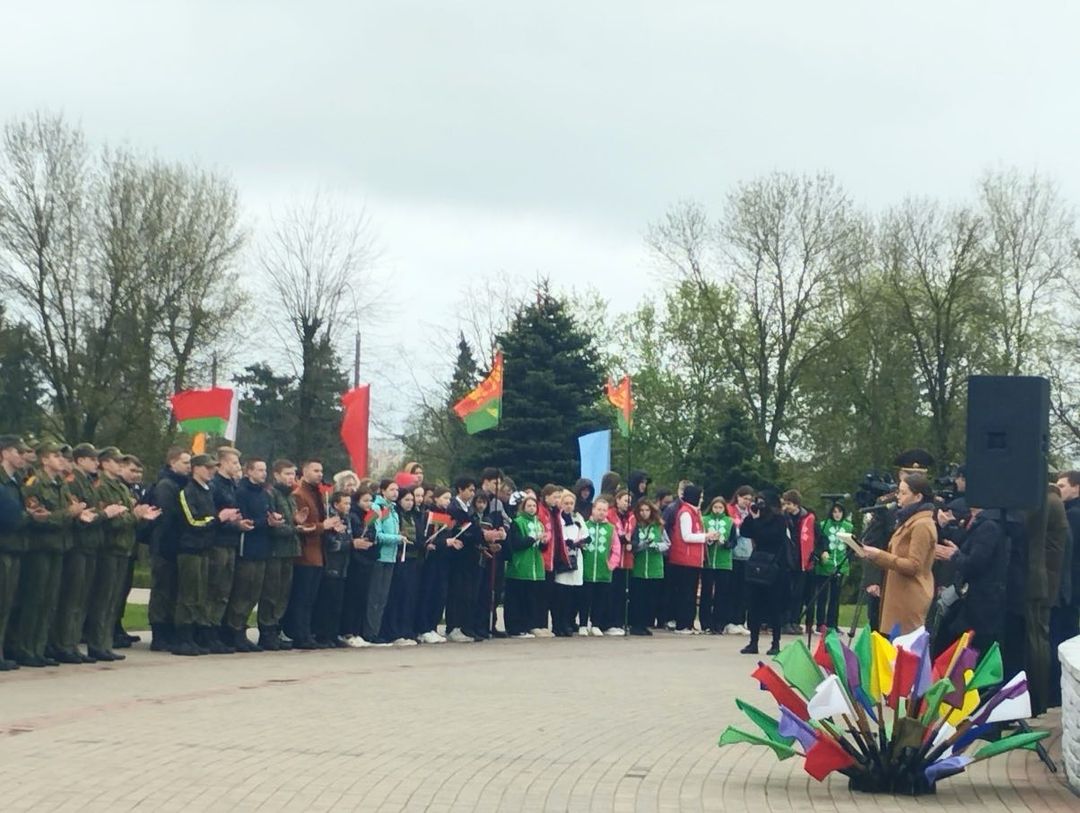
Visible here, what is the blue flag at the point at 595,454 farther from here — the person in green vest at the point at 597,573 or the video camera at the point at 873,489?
the video camera at the point at 873,489

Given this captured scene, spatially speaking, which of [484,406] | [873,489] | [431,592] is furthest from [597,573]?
[873,489]

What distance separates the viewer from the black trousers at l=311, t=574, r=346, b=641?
837 inches

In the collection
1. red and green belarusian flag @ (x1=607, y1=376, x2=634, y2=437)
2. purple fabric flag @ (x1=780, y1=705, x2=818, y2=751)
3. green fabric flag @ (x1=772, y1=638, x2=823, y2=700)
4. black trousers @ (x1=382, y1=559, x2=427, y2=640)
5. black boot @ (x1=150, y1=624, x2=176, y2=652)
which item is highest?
red and green belarusian flag @ (x1=607, y1=376, x2=634, y2=437)

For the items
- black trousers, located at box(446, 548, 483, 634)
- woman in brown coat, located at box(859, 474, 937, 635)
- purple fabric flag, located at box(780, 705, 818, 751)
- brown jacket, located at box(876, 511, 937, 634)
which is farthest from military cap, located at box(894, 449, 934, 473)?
black trousers, located at box(446, 548, 483, 634)

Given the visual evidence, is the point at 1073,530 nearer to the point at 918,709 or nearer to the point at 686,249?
the point at 918,709

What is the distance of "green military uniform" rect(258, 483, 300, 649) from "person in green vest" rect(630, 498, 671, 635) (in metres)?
7.34

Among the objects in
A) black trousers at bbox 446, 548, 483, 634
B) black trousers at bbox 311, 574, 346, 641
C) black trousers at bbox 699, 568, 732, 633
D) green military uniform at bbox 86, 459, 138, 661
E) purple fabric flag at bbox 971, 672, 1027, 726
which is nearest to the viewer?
purple fabric flag at bbox 971, 672, 1027, 726

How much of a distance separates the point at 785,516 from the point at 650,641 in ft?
10.6

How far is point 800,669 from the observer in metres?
10.2

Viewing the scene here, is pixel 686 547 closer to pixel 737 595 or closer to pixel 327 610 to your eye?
pixel 737 595

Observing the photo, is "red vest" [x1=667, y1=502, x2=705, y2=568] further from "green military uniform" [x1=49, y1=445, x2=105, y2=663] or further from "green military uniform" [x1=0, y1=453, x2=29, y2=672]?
"green military uniform" [x1=0, y1=453, x2=29, y2=672]

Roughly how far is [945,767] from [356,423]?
1844 cm

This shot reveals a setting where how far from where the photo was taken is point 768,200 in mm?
59469

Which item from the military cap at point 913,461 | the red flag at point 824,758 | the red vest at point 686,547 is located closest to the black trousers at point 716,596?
the red vest at point 686,547
